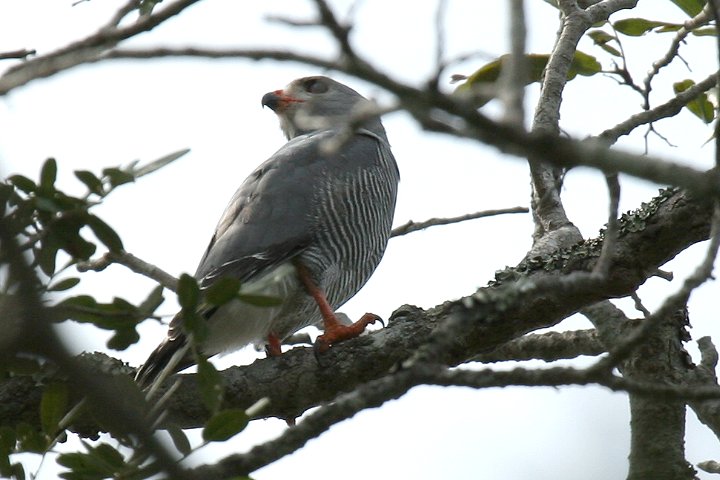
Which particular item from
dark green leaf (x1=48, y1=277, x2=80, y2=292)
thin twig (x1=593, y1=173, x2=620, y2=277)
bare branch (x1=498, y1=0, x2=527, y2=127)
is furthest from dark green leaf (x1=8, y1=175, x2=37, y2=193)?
bare branch (x1=498, y1=0, x2=527, y2=127)

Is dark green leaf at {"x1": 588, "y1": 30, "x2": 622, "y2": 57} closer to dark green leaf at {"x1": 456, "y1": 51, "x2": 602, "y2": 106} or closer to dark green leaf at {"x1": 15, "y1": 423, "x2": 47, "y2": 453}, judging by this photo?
dark green leaf at {"x1": 456, "y1": 51, "x2": 602, "y2": 106}

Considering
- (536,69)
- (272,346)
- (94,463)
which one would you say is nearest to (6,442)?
(94,463)

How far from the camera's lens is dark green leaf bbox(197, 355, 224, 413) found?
2883 mm

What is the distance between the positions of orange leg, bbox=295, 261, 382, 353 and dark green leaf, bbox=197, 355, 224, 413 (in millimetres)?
1383

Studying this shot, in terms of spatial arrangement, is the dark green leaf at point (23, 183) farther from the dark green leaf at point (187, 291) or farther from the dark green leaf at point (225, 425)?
the dark green leaf at point (225, 425)

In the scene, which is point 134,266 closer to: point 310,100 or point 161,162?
point 161,162

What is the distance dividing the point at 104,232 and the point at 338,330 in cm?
184

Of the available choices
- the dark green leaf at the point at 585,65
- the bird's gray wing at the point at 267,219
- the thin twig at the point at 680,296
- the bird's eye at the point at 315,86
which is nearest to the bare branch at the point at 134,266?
the bird's gray wing at the point at 267,219

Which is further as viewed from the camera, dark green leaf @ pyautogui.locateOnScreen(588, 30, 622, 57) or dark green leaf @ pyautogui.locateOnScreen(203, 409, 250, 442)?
dark green leaf @ pyautogui.locateOnScreen(588, 30, 622, 57)

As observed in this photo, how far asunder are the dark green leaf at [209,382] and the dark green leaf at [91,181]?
2.02ft

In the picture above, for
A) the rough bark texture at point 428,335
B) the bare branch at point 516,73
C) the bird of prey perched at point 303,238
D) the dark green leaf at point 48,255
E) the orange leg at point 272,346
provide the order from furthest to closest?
1. the orange leg at point 272,346
2. the bird of prey perched at point 303,238
3. the rough bark texture at point 428,335
4. the dark green leaf at point 48,255
5. the bare branch at point 516,73

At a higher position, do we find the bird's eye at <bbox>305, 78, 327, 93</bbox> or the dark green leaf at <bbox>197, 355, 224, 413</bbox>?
the bird's eye at <bbox>305, 78, 327, 93</bbox>

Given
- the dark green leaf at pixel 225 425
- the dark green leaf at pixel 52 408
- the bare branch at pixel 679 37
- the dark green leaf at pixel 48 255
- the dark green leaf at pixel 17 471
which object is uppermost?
the bare branch at pixel 679 37

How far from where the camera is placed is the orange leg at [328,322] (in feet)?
15.1
